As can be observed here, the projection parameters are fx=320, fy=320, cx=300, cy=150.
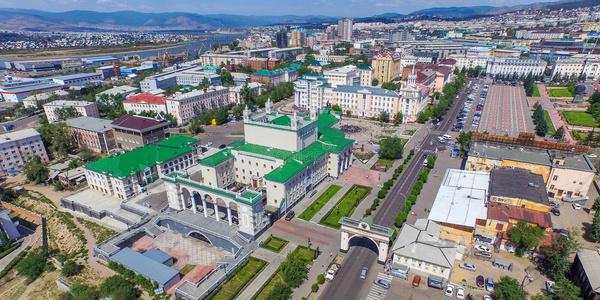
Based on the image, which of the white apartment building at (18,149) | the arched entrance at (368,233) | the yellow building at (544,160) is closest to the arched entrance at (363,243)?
the arched entrance at (368,233)

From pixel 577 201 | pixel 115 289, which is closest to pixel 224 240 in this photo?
pixel 115 289

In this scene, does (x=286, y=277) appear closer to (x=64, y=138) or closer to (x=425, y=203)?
(x=425, y=203)

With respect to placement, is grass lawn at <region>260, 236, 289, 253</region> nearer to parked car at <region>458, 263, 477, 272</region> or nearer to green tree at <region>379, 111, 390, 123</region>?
parked car at <region>458, 263, 477, 272</region>

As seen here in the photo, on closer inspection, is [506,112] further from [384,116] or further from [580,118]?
[384,116]

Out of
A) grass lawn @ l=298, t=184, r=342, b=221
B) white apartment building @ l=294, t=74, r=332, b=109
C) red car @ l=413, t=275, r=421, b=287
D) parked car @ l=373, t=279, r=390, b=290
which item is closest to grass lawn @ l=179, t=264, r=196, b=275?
grass lawn @ l=298, t=184, r=342, b=221

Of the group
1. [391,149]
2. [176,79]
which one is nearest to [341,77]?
[391,149]
